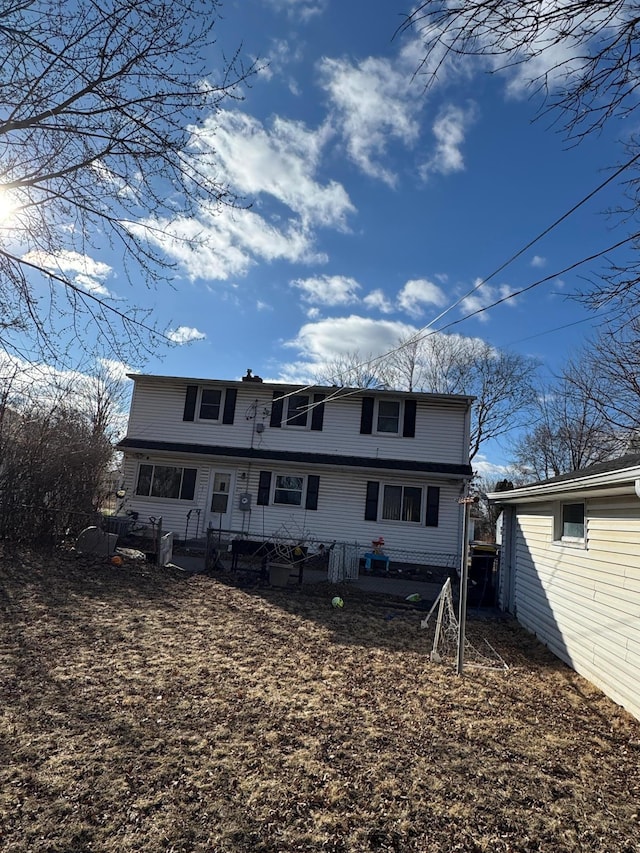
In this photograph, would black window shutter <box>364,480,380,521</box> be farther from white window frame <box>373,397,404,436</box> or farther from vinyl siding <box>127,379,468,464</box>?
white window frame <box>373,397,404,436</box>

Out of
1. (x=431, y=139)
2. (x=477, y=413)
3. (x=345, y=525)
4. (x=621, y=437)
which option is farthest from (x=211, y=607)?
(x=477, y=413)

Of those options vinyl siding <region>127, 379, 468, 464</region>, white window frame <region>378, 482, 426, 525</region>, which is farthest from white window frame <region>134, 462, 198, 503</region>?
white window frame <region>378, 482, 426, 525</region>

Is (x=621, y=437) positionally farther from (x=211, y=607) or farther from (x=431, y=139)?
(x=211, y=607)

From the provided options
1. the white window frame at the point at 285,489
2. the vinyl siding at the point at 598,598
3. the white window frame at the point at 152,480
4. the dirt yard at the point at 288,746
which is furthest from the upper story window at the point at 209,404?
the vinyl siding at the point at 598,598

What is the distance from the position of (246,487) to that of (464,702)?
11.8 metres

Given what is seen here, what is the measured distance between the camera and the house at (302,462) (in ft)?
50.0

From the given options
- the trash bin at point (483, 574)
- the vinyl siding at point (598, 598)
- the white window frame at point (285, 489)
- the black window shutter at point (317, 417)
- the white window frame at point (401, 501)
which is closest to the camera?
the vinyl siding at point (598, 598)

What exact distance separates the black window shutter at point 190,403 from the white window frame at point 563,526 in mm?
12470

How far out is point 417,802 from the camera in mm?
3307

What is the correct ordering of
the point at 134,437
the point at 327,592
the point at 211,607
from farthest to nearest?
the point at 134,437 < the point at 327,592 < the point at 211,607

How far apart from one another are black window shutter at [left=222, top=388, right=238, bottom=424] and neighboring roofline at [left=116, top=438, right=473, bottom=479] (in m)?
1.04

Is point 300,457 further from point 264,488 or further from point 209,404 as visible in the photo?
point 209,404

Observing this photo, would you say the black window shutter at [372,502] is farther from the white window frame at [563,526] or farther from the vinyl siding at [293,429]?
the white window frame at [563,526]

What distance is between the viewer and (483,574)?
39.7ft
